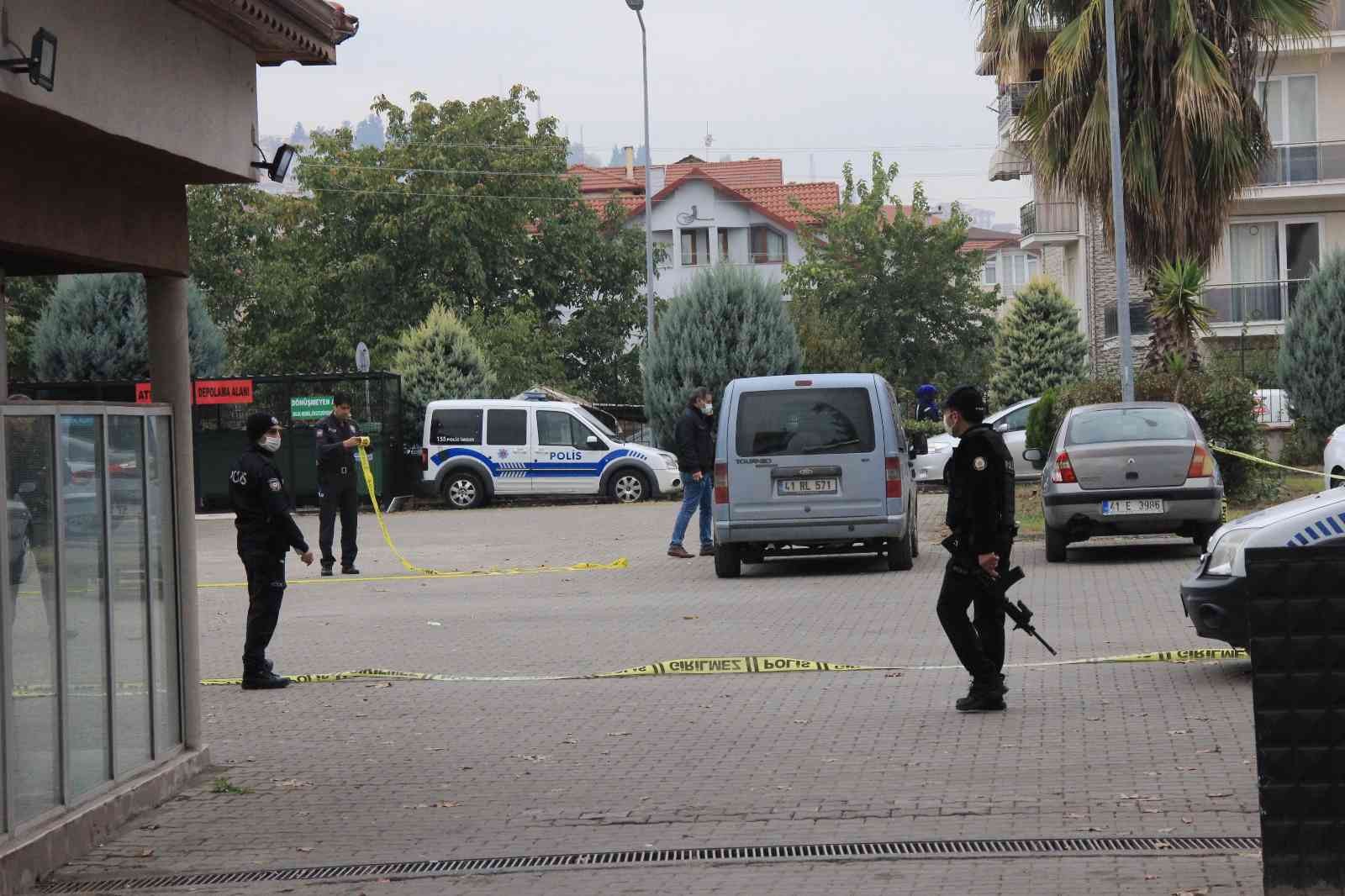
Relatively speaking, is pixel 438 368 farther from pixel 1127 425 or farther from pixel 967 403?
pixel 967 403

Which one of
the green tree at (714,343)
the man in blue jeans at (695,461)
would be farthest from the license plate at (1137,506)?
the green tree at (714,343)

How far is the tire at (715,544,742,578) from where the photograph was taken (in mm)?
18281

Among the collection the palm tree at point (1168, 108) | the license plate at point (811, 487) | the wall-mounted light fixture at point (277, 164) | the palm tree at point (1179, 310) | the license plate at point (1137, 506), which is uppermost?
the palm tree at point (1168, 108)

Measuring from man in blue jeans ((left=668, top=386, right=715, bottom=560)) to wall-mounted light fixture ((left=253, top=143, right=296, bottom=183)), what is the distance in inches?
422

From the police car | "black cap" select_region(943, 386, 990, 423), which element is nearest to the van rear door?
the police car

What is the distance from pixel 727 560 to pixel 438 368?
18.9 meters

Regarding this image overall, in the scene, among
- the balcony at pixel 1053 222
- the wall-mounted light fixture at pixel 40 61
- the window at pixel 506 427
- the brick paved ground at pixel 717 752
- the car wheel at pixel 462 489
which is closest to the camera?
the wall-mounted light fixture at pixel 40 61

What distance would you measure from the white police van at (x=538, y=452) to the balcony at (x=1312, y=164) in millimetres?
17030

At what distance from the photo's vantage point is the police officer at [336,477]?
20047mm

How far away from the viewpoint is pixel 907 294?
202ft

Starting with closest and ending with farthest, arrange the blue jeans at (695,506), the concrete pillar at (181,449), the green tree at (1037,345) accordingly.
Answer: the concrete pillar at (181,449), the blue jeans at (695,506), the green tree at (1037,345)

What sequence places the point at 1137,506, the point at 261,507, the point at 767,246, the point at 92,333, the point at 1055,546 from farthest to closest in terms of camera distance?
the point at 767,246, the point at 92,333, the point at 1055,546, the point at 1137,506, the point at 261,507

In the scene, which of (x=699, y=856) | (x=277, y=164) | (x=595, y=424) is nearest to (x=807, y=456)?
(x=277, y=164)

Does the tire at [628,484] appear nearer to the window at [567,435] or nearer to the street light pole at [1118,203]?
the window at [567,435]
